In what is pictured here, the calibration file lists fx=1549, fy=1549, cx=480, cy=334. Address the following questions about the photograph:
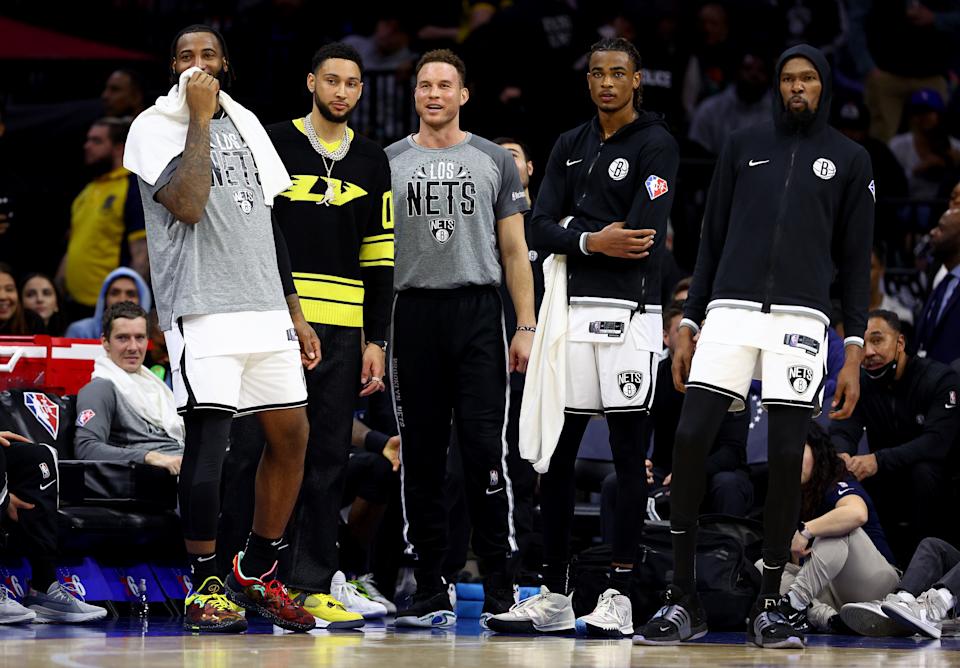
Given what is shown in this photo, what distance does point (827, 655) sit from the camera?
5355mm

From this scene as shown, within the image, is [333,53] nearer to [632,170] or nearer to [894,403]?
[632,170]

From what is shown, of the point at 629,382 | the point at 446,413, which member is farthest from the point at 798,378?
the point at 446,413

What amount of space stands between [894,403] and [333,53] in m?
3.69

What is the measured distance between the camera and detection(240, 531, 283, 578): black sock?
5.80 metres

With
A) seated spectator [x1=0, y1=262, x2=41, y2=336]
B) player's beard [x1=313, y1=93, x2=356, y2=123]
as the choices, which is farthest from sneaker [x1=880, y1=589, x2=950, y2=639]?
seated spectator [x1=0, y1=262, x2=41, y2=336]

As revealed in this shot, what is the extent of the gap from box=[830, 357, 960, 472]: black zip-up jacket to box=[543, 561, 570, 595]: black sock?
7.82ft

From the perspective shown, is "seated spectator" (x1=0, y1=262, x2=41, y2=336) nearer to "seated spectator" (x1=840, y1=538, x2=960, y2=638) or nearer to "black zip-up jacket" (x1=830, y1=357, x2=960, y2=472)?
"black zip-up jacket" (x1=830, y1=357, x2=960, y2=472)

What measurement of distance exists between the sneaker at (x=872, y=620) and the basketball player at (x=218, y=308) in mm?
2357

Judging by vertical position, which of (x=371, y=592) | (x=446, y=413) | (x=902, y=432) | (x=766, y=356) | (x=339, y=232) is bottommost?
(x=371, y=592)

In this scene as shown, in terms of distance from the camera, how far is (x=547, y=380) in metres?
6.21

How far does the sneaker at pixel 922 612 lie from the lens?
6379mm

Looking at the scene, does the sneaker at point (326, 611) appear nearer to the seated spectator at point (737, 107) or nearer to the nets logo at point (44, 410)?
the nets logo at point (44, 410)

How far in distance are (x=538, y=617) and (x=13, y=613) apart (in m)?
2.08

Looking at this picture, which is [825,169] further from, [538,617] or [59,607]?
[59,607]
